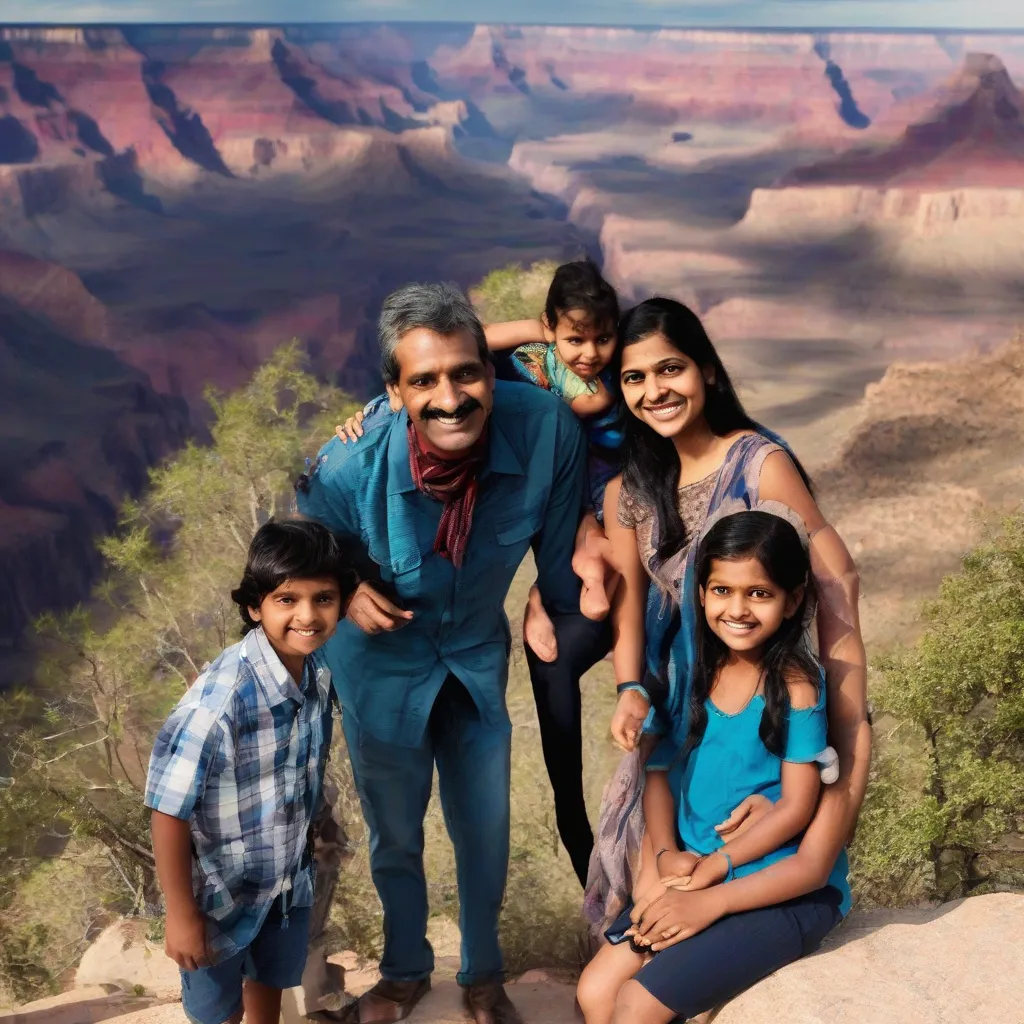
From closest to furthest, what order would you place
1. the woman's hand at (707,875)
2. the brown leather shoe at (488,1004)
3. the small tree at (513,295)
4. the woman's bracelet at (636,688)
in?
the woman's hand at (707,875), the woman's bracelet at (636,688), the brown leather shoe at (488,1004), the small tree at (513,295)

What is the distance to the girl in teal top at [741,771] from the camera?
1991 mm

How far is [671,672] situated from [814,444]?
2236 centimetres

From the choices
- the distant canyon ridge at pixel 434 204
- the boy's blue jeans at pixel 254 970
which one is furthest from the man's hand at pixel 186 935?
the distant canyon ridge at pixel 434 204

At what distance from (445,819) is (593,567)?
0.68 metres

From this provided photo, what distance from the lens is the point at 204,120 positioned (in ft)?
112

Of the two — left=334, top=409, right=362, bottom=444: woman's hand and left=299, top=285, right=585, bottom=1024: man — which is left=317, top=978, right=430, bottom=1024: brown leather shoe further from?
left=334, top=409, right=362, bottom=444: woman's hand

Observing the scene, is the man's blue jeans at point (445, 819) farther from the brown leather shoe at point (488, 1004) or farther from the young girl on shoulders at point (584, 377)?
the young girl on shoulders at point (584, 377)

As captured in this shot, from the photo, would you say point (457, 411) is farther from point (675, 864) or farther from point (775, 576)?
point (675, 864)

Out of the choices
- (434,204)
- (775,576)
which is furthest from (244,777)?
(434,204)

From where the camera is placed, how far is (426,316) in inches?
81.7

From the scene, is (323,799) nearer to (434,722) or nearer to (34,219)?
(434,722)

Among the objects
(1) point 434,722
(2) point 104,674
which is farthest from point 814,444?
(1) point 434,722

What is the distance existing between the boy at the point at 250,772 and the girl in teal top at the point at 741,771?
63 cm

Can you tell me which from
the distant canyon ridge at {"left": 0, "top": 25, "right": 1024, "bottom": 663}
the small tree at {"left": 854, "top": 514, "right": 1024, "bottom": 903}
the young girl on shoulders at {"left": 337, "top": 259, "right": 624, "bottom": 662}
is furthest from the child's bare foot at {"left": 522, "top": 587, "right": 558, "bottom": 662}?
the distant canyon ridge at {"left": 0, "top": 25, "right": 1024, "bottom": 663}
